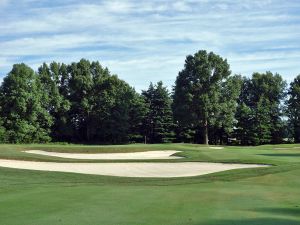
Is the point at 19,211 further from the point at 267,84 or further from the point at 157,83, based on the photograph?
the point at 267,84

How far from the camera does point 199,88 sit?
6600 cm

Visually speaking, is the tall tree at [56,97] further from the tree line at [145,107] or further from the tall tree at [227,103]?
the tall tree at [227,103]

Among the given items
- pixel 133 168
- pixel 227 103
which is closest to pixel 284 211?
pixel 133 168

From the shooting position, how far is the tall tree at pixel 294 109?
7641 cm

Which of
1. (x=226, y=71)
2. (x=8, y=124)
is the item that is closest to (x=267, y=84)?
(x=226, y=71)

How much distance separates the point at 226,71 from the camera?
219 feet

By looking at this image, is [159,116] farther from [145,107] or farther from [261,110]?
[261,110]

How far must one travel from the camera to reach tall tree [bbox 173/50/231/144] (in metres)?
65.0

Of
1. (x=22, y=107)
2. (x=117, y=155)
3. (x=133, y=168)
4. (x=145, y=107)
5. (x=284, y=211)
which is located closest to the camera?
(x=284, y=211)

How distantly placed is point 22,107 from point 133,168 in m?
42.4

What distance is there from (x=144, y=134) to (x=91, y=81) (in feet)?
38.9

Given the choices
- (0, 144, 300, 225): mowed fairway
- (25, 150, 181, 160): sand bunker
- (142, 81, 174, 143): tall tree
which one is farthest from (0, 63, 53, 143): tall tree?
(0, 144, 300, 225): mowed fairway

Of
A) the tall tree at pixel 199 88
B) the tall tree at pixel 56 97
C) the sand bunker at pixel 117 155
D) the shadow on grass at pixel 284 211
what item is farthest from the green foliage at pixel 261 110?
the shadow on grass at pixel 284 211

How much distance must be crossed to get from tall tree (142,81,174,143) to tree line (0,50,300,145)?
0.15 m
